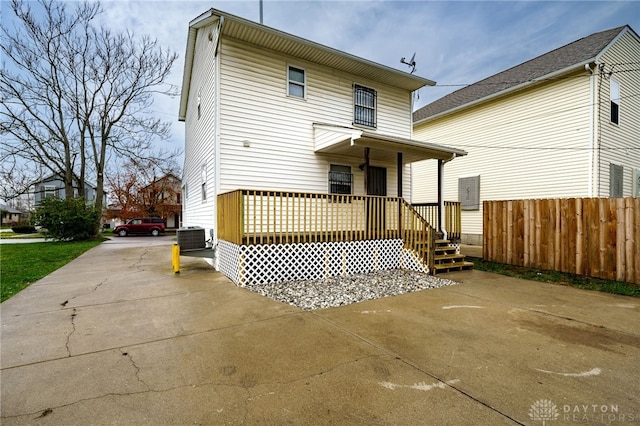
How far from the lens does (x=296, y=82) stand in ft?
29.2

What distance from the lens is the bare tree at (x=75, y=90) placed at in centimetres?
1772

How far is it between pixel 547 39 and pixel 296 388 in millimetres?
17985

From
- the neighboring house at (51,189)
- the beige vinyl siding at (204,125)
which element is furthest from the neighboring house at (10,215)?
the beige vinyl siding at (204,125)

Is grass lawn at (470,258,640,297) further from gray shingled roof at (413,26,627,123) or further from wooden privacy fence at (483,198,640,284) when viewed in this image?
gray shingled roof at (413,26,627,123)

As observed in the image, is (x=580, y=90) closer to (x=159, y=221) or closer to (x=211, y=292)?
(x=211, y=292)

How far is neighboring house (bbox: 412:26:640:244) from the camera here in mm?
10211

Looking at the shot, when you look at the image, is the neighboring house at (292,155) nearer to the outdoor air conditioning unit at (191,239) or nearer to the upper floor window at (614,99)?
the outdoor air conditioning unit at (191,239)

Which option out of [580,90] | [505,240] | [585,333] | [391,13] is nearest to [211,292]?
[585,333]

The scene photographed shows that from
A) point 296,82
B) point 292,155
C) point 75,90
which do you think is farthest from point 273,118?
point 75,90

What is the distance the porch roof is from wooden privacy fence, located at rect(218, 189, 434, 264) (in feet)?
4.65

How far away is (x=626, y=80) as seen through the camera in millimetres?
11398

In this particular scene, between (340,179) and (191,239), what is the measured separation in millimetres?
4779

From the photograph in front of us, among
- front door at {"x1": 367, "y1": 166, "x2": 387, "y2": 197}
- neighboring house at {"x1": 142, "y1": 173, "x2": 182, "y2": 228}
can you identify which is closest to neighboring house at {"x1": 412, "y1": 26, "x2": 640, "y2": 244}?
front door at {"x1": 367, "y1": 166, "x2": 387, "y2": 197}

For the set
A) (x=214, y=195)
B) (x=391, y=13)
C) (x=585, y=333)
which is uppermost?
(x=391, y=13)
